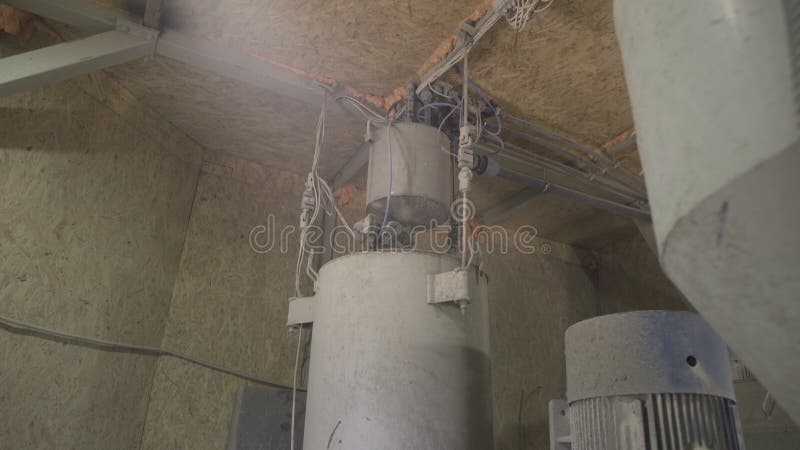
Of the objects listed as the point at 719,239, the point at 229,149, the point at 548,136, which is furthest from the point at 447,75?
the point at 719,239

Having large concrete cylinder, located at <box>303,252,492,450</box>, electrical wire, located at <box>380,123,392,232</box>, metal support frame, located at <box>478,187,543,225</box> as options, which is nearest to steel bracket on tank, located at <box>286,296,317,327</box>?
large concrete cylinder, located at <box>303,252,492,450</box>

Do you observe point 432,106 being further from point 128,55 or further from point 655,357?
point 655,357

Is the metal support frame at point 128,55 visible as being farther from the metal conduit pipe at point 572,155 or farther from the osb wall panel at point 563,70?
the metal conduit pipe at point 572,155

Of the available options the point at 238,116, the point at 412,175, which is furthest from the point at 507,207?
the point at 238,116

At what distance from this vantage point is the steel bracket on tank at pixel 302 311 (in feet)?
5.64

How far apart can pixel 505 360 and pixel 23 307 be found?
232cm

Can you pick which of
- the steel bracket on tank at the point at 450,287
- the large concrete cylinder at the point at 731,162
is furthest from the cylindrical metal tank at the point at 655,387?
the large concrete cylinder at the point at 731,162

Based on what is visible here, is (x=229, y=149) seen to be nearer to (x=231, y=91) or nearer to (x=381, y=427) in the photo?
(x=231, y=91)

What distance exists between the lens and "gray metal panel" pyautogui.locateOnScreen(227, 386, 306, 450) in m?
2.22

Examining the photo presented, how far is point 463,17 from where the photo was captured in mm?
1772

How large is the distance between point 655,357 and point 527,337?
85.4 inches

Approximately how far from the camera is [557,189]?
2459 mm

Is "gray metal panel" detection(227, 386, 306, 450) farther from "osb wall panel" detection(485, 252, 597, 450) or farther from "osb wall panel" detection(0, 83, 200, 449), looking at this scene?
"osb wall panel" detection(485, 252, 597, 450)

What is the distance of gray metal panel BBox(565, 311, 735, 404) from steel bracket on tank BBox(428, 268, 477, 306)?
319 mm
